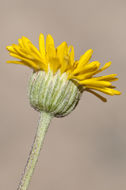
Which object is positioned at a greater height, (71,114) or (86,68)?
(71,114)

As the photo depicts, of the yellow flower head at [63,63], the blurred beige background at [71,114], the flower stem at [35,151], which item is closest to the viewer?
the flower stem at [35,151]

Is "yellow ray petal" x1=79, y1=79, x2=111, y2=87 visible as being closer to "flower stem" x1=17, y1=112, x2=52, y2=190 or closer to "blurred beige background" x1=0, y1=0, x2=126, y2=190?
"flower stem" x1=17, y1=112, x2=52, y2=190

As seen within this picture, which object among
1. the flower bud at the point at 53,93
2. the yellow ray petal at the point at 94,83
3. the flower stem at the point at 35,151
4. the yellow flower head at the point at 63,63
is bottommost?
the flower stem at the point at 35,151

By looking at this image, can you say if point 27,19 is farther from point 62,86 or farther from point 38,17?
point 62,86

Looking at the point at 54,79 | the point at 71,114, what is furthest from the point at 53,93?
the point at 71,114

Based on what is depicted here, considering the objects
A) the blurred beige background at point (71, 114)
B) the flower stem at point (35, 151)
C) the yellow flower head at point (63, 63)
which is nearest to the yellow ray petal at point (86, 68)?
the yellow flower head at point (63, 63)

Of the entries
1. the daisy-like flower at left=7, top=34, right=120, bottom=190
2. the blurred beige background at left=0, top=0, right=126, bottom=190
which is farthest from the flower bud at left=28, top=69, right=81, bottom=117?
the blurred beige background at left=0, top=0, right=126, bottom=190

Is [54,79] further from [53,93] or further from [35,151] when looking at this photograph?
[35,151]

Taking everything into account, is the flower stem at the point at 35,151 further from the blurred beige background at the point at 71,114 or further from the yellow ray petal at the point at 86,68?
the blurred beige background at the point at 71,114
